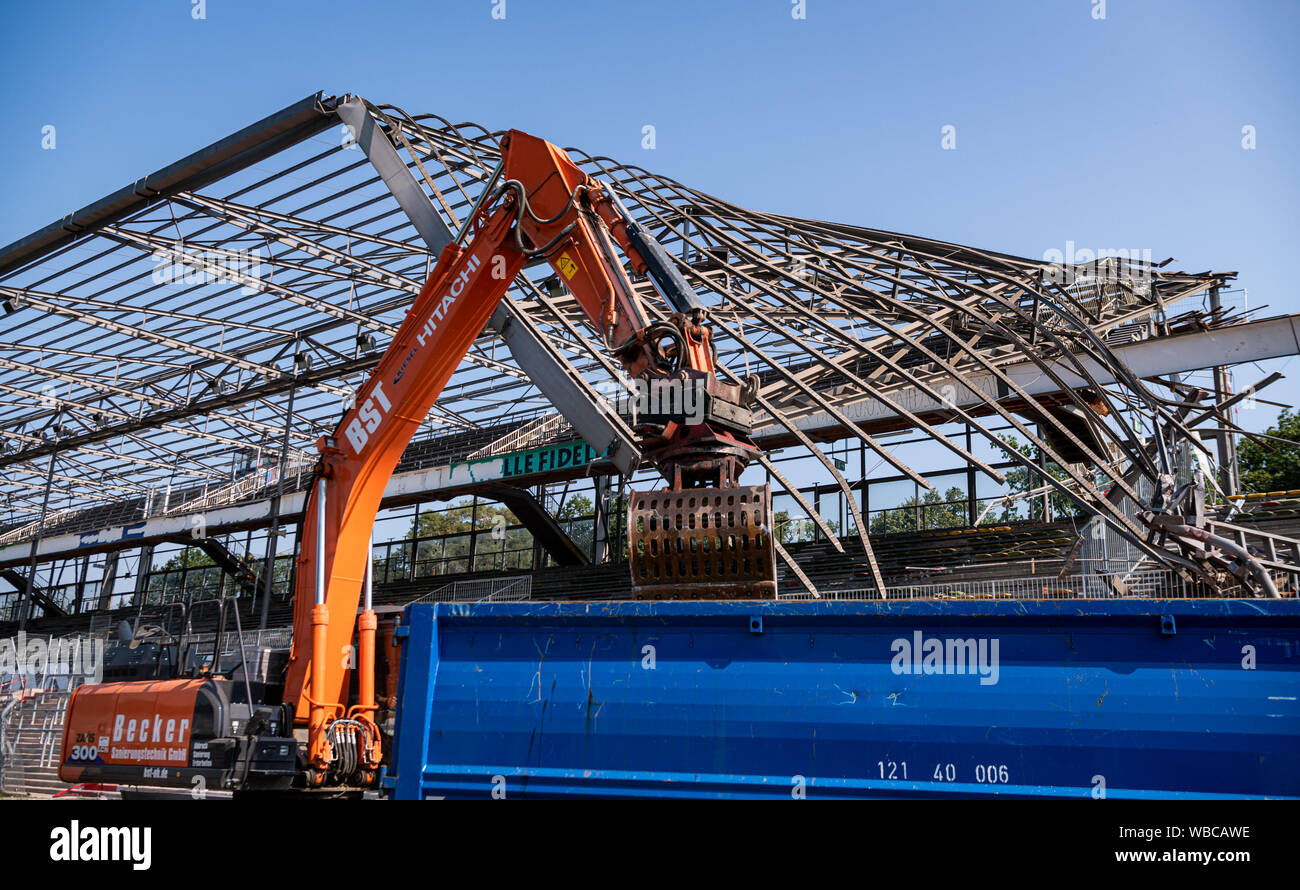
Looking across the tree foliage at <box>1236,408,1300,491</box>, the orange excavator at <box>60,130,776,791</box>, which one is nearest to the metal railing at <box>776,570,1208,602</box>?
the orange excavator at <box>60,130,776,791</box>

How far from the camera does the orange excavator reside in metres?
8.02

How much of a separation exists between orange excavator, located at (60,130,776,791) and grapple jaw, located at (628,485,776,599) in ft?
0.04

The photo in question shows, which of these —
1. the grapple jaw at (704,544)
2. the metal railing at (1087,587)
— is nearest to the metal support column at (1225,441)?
the metal railing at (1087,587)

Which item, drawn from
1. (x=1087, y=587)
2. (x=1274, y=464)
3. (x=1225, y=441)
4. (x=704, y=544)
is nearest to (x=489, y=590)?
(x=1087, y=587)

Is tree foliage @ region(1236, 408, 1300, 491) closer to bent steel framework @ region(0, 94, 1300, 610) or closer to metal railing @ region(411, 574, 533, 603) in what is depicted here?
bent steel framework @ region(0, 94, 1300, 610)

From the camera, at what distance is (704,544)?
790 cm

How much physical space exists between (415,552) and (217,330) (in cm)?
1438

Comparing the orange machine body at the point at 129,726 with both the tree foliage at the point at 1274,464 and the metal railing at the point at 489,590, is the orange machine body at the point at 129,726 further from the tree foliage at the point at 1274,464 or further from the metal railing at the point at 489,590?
the tree foliage at the point at 1274,464

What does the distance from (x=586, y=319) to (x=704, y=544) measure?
18313mm

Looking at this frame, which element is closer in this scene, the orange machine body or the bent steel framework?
the orange machine body

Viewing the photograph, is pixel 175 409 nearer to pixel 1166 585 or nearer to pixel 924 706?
pixel 1166 585
